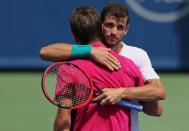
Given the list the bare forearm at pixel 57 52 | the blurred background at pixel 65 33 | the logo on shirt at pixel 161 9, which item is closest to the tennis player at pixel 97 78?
the bare forearm at pixel 57 52

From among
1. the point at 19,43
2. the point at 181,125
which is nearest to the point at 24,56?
the point at 19,43

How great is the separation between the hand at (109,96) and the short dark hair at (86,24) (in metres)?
0.27

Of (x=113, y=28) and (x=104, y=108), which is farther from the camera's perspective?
(x=113, y=28)

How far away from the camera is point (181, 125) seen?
6.82m

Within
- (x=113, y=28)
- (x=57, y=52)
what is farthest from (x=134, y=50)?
(x=57, y=52)

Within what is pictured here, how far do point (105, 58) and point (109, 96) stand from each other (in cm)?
19

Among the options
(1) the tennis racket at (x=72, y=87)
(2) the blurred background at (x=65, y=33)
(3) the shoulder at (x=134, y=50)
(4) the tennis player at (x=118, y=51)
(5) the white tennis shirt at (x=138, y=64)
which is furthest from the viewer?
(2) the blurred background at (x=65, y=33)

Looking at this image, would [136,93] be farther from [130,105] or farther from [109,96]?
[109,96]

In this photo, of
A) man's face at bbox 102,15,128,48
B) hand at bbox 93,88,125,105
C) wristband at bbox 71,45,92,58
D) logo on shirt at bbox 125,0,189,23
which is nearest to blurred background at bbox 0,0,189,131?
logo on shirt at bbox 125,0,189,23

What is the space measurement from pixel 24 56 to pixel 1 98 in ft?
4.42

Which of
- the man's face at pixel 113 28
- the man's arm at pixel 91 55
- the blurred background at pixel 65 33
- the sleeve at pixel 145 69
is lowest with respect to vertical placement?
the blurred background at pixel 65 33

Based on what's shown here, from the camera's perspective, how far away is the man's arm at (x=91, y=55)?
3137 mm

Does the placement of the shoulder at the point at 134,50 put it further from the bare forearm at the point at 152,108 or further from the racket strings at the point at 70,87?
the racket strings at the point at 70,87

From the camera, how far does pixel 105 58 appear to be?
3.14 meters
